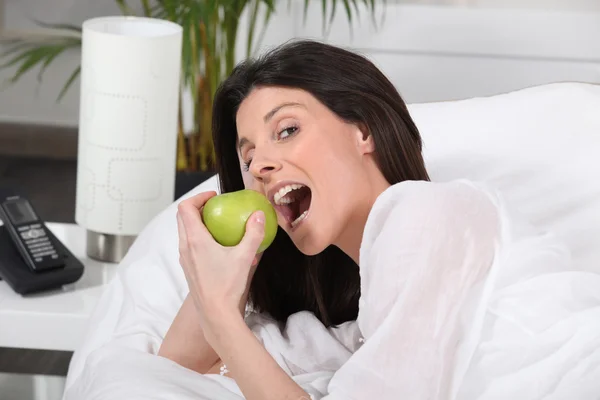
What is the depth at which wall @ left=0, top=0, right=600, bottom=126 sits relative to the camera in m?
3.40

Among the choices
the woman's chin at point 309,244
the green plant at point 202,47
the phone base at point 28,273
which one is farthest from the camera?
the green plant at point 202,47

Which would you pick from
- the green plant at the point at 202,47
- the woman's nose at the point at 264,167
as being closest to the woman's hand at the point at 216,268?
the woman's nose at the point at 264,167

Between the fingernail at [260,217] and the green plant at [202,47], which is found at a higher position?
the fingernail at [260,217]

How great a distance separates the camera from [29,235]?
182 centimetres

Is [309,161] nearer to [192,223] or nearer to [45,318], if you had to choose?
[192,223]

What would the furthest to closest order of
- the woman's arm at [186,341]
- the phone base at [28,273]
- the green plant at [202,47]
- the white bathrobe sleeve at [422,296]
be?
the green plant at [202,47]
the phone base at [28,273]
the woman's arm at [186,341]
the white bathrobe sleeve at [422,296]

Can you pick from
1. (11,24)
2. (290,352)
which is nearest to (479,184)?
(290,352)

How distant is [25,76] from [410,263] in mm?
3378

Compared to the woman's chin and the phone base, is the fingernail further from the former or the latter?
the phone base

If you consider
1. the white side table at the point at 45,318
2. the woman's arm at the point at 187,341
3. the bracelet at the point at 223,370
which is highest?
the woman's arm at the point at 187,341

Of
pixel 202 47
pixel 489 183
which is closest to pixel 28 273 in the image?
pixel 489 183

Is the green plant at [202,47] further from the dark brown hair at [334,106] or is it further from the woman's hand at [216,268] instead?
the woman's hand at [216,268]

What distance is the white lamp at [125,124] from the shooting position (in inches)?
69.5

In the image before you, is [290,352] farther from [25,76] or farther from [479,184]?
[25,76]
